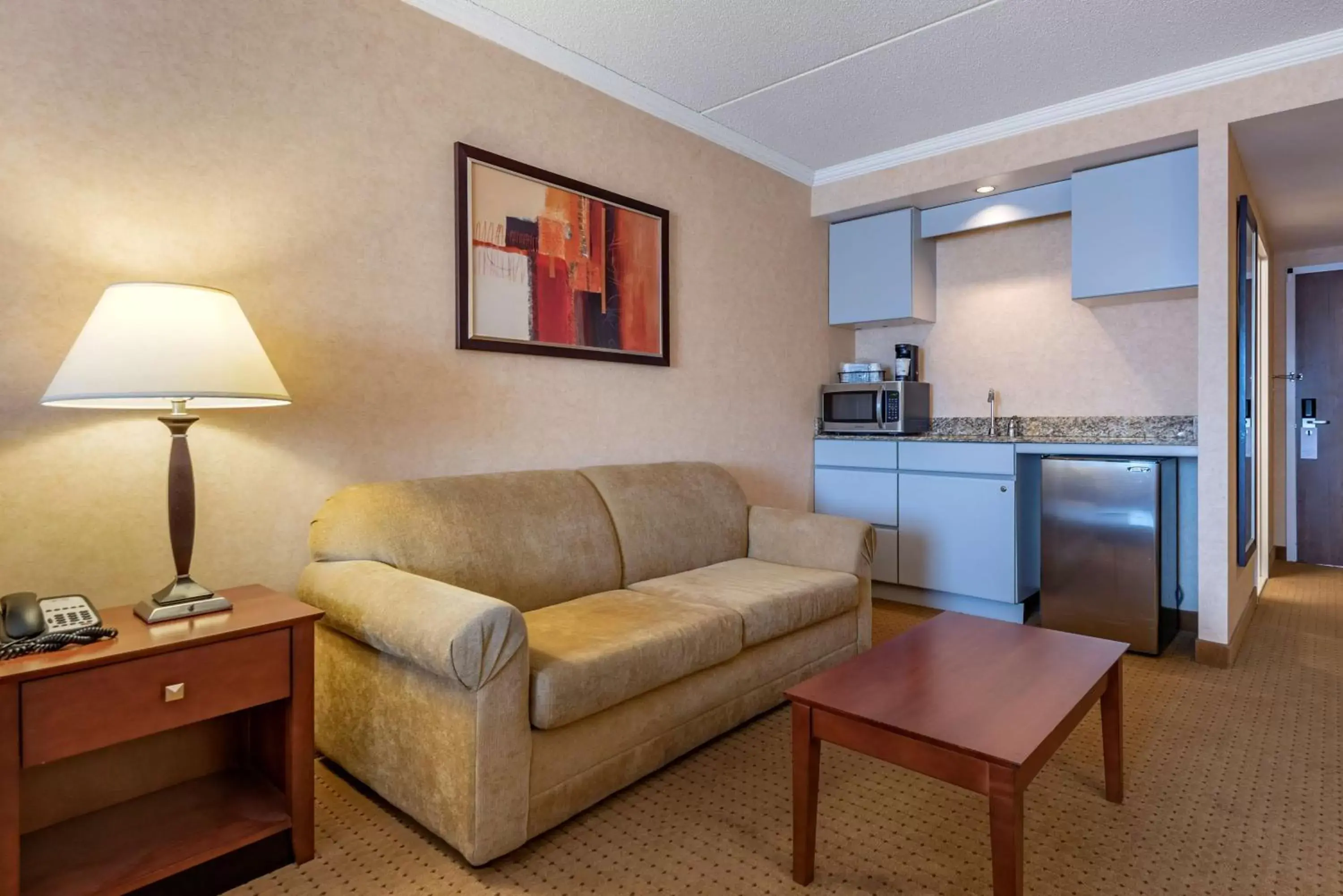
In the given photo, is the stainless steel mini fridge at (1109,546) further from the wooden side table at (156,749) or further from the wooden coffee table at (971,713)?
the wooden side table at (156,749)

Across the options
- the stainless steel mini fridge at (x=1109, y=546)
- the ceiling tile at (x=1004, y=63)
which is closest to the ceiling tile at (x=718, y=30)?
the ceiling tile at (x=1004, y=63)

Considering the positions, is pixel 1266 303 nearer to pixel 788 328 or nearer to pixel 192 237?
pixel 788 328

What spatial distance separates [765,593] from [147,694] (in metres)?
1.72

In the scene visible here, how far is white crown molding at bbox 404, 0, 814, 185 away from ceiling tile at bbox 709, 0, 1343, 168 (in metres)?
0.09

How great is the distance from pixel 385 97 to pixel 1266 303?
5146 mm

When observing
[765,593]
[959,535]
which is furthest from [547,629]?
[959,535]

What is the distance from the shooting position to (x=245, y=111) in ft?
6.89

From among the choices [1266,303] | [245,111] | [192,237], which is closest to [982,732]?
[192,237]

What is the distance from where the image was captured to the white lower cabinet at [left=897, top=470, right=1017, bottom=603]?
3586 mm

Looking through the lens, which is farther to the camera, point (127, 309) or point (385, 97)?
point (385, 97)

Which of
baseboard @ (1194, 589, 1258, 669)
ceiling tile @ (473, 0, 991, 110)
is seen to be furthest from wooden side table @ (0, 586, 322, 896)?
baseboard @ (1194, 589, 1258, 669)

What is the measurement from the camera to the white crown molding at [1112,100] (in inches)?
111

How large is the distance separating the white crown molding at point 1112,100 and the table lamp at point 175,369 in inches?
133

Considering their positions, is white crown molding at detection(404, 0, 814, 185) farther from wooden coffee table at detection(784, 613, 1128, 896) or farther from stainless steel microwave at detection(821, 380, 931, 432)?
wooden coffee table at detection(784, 613, 1128, 896)
